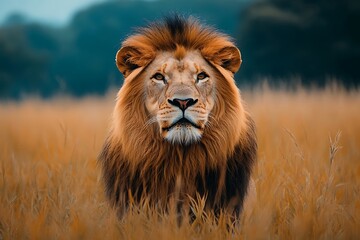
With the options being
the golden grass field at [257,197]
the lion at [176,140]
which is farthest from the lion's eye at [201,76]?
the golden grass field at [257,197]

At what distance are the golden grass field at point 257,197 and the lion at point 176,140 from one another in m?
0.17

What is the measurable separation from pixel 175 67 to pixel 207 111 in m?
0.31

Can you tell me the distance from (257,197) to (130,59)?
1.24 metres

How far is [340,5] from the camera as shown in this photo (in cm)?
2133

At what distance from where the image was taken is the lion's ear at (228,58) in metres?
3.65

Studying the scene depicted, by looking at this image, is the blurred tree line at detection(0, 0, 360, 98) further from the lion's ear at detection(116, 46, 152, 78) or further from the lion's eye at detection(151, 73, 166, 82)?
the lion's eye at detection(151, 73, 166, 82)

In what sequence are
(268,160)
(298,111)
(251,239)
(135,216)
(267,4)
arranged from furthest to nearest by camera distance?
(267,4) → (298,111) → (268,160) → (135,216) → (251,239)

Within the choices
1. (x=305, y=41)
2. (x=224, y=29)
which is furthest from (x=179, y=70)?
→ (x=305, y=41)

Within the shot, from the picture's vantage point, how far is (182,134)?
10.8 ft

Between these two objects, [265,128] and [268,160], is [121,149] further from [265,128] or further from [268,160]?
[265,128]

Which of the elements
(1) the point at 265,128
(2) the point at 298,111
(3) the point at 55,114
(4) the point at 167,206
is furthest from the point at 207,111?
(3) the point at 55,114

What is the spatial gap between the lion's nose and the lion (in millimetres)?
175

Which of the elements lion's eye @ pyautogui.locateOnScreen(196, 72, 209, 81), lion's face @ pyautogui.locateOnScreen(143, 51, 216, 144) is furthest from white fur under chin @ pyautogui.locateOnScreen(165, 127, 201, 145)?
lion's eye @ pyautogui.locateOnScreen(196, 72, 209, 81)

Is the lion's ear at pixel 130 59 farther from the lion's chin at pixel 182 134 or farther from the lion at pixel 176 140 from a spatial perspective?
the lion's chin at pixel 182 134
